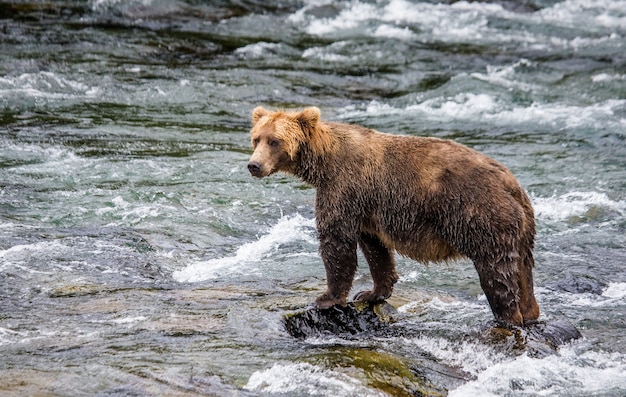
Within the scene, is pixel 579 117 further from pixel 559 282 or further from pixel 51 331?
pixel 51 331

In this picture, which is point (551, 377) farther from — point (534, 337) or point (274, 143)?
point (274, 143)

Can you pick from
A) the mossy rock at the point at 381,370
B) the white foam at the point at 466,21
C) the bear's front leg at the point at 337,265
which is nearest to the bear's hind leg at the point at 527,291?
the mossy rock at the point at 381,370

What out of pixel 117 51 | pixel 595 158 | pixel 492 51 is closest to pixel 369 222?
pixel 595 158

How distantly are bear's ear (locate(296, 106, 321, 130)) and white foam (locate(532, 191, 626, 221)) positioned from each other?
418 cm

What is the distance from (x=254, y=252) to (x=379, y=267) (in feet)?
6.78

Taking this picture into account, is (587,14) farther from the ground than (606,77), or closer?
farther from the ground

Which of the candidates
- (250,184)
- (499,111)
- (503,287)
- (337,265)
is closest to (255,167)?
(337,265)

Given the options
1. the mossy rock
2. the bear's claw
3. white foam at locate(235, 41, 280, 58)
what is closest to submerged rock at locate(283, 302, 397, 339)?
the bear's claw

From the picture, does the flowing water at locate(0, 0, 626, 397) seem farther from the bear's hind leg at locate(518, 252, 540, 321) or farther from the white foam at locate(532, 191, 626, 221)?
the bear's hind leg at locate(518, 252, 540, 321)

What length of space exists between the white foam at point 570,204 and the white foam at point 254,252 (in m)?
2.77

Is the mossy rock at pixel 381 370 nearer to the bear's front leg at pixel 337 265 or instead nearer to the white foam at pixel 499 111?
the bear's front leg at pixel 337 265

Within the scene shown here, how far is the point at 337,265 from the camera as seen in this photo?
7.12 meters

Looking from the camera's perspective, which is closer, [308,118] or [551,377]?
[551,377]

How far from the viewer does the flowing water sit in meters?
6.28
